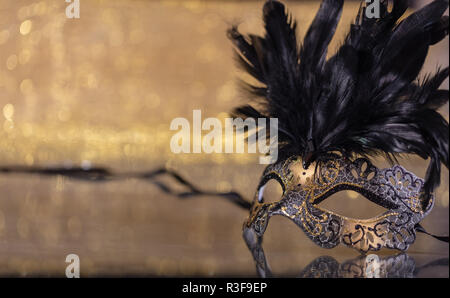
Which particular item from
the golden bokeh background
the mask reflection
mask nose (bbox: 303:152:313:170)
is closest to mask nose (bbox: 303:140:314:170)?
mask nose (bbox: 303:152:313:170)

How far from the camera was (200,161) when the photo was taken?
2.81m

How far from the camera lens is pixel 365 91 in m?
0.94

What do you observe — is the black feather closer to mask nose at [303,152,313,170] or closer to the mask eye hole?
mask nose at [303,152,313,170]

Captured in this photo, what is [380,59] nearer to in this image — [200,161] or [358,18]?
[358,18]

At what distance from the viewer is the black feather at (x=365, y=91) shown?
94 centimetres

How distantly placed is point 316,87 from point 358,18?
0.14 metres

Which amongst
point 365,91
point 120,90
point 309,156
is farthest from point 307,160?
point 120,90

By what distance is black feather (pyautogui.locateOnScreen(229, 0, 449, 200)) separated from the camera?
942mm

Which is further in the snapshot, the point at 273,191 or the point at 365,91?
the point at 273,191

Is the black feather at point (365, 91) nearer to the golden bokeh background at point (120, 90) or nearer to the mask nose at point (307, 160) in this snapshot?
the mask nose at point (307, 160)

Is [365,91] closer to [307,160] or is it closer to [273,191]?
[307,160]

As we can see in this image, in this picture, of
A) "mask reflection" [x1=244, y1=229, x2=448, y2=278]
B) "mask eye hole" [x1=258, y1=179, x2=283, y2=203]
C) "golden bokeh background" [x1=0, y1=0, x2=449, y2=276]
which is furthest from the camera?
"golden bokeh background" [x1=0, y1=0, x2=449, y2=276]

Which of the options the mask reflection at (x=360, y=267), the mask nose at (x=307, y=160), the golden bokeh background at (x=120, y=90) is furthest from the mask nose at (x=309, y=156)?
the golden bokeh background at (x=120, y=90)
